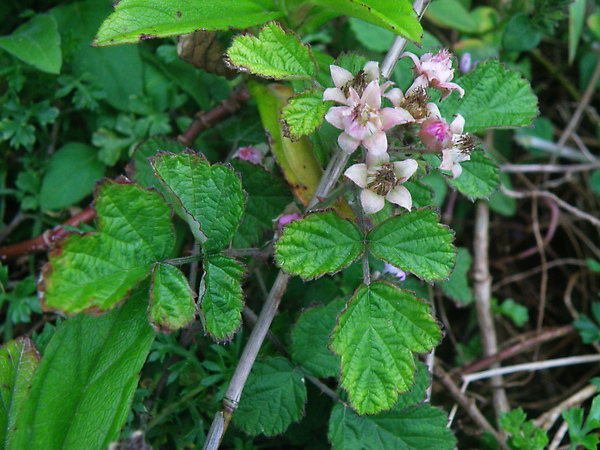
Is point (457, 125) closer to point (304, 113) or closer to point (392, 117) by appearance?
point (392, 117)

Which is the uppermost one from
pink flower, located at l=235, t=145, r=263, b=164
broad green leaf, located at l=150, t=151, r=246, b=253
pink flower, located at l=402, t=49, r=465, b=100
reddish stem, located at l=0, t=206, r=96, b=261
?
pink flower, located at l=402, t=49, r=465, b=100

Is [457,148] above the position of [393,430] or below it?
above

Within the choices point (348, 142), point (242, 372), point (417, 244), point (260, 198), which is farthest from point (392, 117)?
point (242, 372)

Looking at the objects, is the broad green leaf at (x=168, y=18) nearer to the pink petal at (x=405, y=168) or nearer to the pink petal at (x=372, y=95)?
the pink petal at (x=372, y=95)

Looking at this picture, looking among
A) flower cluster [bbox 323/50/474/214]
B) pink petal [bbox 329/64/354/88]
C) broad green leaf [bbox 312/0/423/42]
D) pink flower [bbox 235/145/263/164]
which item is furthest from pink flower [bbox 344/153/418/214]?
pink flower [bbox 235/145/263/164]

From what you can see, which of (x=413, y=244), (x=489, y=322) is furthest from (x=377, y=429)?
(x=489, y=322)

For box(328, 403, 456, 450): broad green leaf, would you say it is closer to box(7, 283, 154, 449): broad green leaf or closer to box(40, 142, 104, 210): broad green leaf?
box(7, 283, 154, 449): broad green leaf
